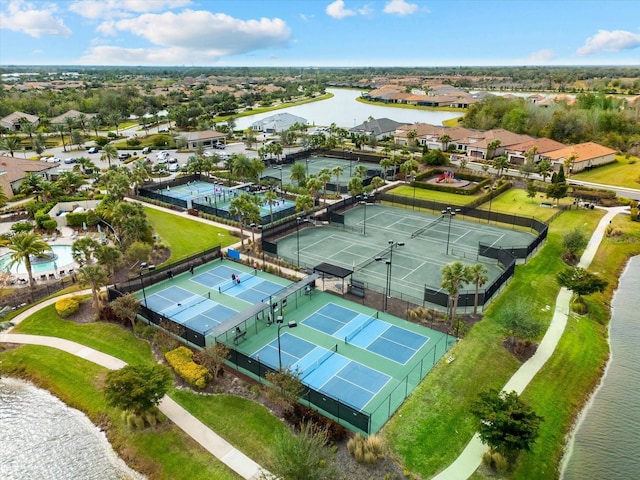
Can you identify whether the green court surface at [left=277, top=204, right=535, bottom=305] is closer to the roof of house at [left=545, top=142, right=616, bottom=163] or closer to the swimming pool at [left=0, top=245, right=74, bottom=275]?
the swimming pool at [left=0, top=245, right=74, bottom=275]

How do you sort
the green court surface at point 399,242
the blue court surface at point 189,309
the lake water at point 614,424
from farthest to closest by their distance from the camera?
the green court surface at point 399,242, the blue court surface at point 189,309, the lake water at point 614,424

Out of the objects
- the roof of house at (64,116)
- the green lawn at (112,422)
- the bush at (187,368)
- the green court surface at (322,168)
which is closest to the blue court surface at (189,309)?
the bush at (187,368)

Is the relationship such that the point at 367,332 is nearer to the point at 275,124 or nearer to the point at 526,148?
the point at 526,148

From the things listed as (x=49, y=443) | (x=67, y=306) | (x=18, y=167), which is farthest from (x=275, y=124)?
(x=49, y=443)

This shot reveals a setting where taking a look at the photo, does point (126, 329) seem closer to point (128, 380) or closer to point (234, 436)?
point (128, 380)

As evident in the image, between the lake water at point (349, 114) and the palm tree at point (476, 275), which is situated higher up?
the lake water at point (349, 114)

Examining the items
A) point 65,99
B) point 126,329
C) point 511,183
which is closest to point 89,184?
point 126,329

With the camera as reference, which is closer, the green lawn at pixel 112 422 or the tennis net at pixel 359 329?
the green lawn at pixel 112 422

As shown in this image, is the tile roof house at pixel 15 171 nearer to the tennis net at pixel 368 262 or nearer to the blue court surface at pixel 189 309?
the blue court surface at pixel 189 309
